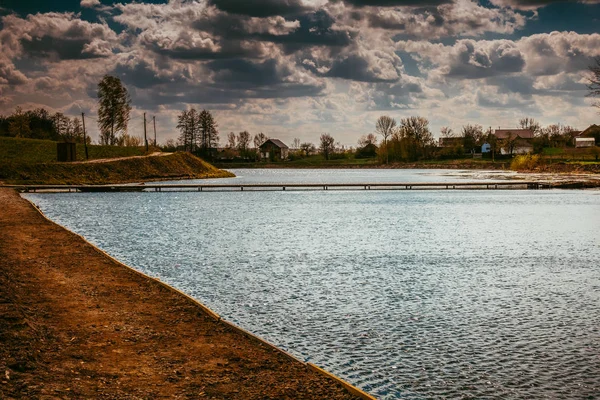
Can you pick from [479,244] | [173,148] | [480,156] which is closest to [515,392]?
[479,244]

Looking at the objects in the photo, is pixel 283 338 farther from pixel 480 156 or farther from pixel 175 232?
pixel 480 156

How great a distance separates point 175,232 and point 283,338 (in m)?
16.7

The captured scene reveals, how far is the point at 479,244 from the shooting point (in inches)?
868

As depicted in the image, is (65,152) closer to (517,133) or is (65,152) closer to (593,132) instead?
(517,133)

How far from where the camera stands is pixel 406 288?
14023 millimetres

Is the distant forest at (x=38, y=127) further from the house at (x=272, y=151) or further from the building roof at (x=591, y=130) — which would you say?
the building roof at (x=591, y=130)

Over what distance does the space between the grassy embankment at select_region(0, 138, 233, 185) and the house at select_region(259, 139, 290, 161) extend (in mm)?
Result: 74577

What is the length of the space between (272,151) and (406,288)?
166869mm

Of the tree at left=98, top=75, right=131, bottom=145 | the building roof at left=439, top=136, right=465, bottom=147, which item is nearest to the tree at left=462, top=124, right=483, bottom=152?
the building roof at left=439, top=136, right=465, bottom=147

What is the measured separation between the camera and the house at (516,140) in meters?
139

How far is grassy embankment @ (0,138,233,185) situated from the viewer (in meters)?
65.0

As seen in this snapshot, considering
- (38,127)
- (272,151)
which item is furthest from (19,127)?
(272,151)

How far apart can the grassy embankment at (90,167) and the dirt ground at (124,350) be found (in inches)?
2172

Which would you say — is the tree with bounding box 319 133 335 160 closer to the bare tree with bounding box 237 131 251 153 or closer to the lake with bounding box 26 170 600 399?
the bare tree with bounding box 237 131 251 153
